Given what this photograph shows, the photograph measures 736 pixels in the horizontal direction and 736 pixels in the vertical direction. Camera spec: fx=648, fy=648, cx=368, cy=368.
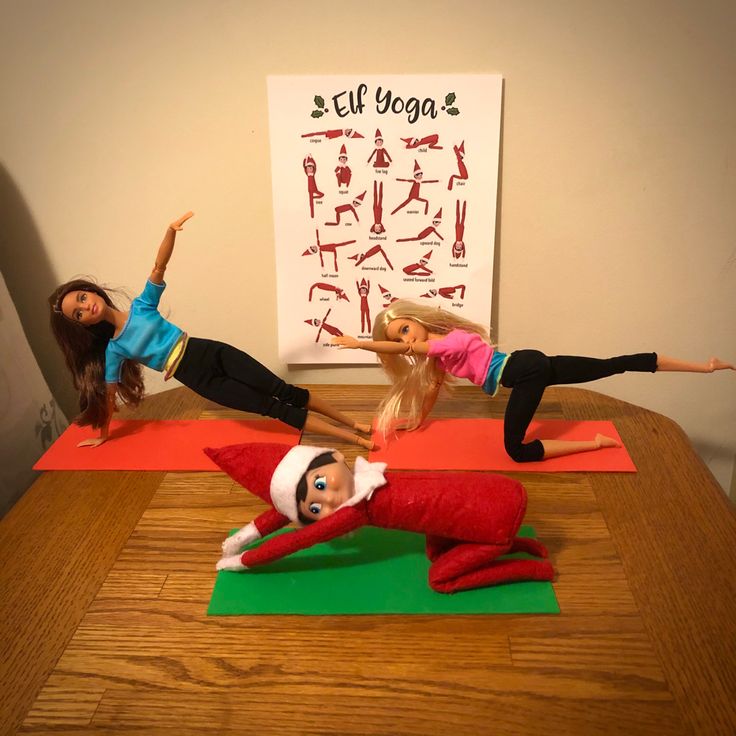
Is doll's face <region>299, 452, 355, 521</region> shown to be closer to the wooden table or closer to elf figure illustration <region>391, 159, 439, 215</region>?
the wooden table

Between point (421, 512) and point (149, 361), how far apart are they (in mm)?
497

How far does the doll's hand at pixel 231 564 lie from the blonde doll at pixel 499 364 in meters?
0.33

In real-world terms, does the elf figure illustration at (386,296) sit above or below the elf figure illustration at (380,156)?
below

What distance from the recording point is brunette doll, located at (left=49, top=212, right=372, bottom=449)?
929mm

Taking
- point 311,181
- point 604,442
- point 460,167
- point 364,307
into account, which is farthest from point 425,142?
point 604,442

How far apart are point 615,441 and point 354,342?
44 cm

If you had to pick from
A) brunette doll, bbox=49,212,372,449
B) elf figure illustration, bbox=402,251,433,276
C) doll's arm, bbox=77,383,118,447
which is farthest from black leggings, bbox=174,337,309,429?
elf figure illustration, bbox=402,251,433,276

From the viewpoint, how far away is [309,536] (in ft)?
2.31

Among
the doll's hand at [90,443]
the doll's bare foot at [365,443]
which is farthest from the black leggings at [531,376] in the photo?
the doll's hand at [90,443]

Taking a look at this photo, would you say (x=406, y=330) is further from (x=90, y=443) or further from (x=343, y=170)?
(x=90, y=443)

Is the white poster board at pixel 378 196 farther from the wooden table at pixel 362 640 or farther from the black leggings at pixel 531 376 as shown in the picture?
the wooden table at pixel 362 640

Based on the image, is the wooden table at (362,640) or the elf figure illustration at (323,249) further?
the elf figure illustration at (323,249)

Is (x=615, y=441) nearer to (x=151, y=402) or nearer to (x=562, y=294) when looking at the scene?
(x=562, y=294)

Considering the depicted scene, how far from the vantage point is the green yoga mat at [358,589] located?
705 mm
